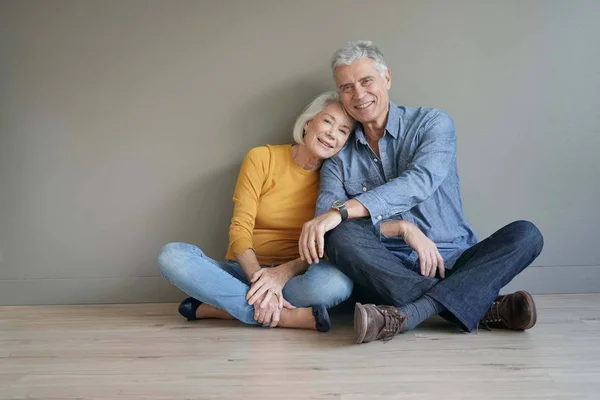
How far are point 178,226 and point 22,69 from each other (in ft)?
3.44

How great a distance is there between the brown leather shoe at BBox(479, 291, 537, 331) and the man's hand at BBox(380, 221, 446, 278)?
0.23 m

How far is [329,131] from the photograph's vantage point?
2.56 m

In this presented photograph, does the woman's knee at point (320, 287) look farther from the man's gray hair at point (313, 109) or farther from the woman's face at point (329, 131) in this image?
the man's gray hair at point (313, 109)

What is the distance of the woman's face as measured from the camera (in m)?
2.55

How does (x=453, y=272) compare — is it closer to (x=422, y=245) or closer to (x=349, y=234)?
(x=422, y=245)

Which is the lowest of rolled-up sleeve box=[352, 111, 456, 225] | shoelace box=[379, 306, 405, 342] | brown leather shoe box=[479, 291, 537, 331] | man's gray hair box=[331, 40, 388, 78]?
brown leather shoe box=[479, 291, 537, 331]

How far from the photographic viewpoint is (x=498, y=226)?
2.84 metres

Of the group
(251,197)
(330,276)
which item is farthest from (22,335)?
(330,276)

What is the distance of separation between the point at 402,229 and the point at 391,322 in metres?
0.40

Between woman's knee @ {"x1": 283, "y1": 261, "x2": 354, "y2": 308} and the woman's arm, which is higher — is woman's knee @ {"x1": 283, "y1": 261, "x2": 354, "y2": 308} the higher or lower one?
the lower one

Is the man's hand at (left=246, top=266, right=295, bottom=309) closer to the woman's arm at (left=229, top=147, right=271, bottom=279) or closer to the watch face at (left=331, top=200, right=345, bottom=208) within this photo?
the woman's arm at (left=229, top=147, right=271, bottom=279)

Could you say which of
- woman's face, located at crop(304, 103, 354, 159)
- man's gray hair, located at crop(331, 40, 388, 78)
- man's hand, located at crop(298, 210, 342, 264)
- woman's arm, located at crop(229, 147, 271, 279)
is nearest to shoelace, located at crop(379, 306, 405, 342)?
man's hand, located at crop(298, 210, 342, 264)

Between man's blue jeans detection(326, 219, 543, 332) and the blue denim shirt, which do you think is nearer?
man's blue jeans detection(326, 219, 543, 332)

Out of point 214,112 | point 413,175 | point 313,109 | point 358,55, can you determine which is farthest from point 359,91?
point 214,112
